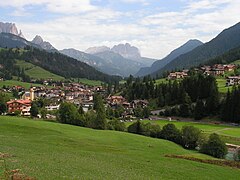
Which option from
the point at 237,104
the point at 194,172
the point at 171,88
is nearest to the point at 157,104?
the point at 171,88

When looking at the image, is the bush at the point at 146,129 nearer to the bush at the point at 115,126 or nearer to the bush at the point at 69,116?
the bush at the point at 115,126

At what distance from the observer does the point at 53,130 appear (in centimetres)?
6938

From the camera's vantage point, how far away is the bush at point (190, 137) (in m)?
76.0

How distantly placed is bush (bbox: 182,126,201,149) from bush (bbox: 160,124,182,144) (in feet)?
5.78

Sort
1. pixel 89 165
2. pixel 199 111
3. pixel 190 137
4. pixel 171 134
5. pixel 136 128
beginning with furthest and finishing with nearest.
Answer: pixel 199 111
pixel 136 128
pixel 171 134
pixel 190 137
pixel 89 165

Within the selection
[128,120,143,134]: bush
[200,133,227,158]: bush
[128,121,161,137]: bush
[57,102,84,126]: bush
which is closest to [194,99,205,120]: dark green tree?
[128,121,161,137]: bush

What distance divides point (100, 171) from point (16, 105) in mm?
127299

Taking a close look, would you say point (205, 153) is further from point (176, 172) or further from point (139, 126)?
point (176, 172)

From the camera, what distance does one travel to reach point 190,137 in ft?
250

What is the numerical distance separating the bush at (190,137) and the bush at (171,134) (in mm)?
1763

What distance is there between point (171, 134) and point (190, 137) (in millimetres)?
6177

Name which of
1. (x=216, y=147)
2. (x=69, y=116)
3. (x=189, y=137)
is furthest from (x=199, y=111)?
(x=216, y=147)

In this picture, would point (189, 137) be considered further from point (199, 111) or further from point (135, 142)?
point (199, 111)

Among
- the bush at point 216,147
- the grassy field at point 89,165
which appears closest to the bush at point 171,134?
the bush at point 216,147
